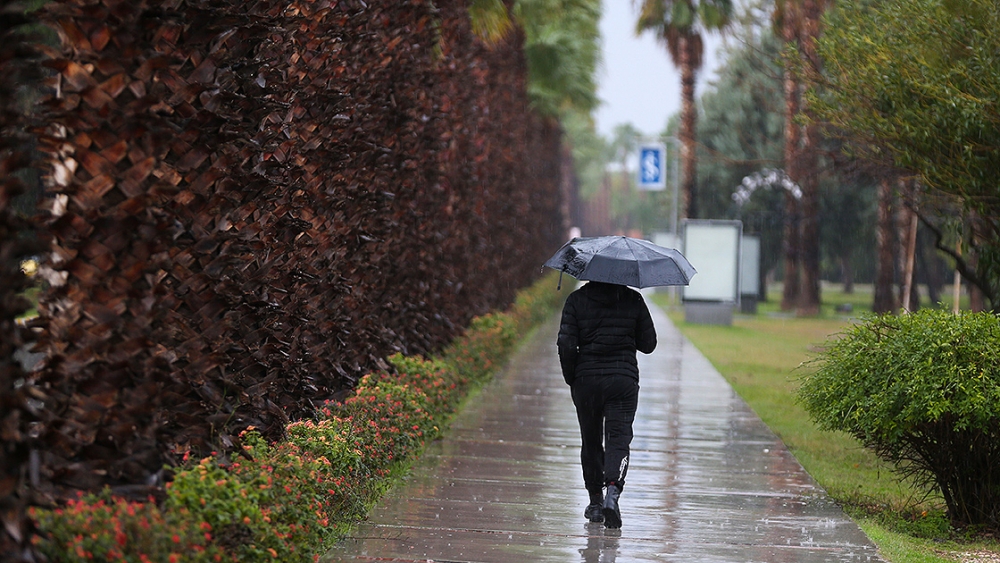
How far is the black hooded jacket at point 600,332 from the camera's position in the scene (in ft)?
27.3

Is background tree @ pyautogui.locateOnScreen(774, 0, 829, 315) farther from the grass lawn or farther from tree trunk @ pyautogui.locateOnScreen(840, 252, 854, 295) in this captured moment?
tree trunk @ pyautogui.locateOnScreen(840, 252, 854, 295)

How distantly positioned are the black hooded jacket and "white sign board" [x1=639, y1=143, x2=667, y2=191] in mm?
32011

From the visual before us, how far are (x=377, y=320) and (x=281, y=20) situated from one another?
4896 millimetres

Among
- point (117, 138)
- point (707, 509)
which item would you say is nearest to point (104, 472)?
point (117, 138)

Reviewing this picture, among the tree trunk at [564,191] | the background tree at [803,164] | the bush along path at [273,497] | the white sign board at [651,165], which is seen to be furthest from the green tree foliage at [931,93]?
the tree trunk at [564,191]

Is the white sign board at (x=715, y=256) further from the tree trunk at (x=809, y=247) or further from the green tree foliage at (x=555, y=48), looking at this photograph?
the green tree foliage at (x=555, y=48)

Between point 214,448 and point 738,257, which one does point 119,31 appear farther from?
point 738,257

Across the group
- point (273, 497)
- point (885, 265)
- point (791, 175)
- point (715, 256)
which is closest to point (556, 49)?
point (715, 256)

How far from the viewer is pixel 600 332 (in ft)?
27.3

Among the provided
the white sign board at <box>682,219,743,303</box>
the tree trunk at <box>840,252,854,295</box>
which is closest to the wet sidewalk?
the white sign board at <box>682,219,743,303</box>

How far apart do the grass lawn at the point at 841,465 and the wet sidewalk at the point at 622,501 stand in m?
0.24

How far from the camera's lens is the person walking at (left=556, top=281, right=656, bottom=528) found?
832 cm

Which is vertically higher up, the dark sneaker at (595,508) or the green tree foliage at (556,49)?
the green tree foliage at (556,49)

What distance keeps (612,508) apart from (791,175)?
28581mm
